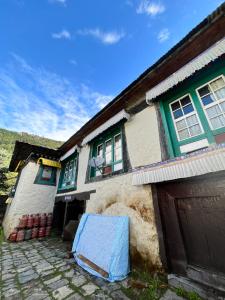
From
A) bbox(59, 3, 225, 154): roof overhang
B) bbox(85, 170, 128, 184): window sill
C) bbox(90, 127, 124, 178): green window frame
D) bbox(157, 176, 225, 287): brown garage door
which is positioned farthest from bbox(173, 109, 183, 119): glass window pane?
bbox(85, 170, 128, 184): window sill

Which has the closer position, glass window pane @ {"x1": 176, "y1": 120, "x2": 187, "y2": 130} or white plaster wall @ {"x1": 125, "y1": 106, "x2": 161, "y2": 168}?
glass window pane @ {"x1": 176, "y1": 120, "x2": 187, "y2": 130}

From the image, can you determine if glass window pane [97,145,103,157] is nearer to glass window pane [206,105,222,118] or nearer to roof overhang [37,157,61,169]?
glass window pane [206,105,222,118]

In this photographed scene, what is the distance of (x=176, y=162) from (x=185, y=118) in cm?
143

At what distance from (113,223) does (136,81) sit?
4.45 metres

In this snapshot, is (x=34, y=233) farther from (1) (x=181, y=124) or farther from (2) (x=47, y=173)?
(1) (x=181, y=124)

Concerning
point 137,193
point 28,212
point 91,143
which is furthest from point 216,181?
point 28,212

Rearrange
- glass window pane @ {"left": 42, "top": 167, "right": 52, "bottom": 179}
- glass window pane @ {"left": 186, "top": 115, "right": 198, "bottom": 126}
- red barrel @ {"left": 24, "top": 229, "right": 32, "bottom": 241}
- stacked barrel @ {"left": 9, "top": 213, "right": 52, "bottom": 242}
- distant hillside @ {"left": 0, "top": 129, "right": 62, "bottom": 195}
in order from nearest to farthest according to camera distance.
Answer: glass window pane @ {"left": 186, "top": 115, "right": 198, "bottom": 126} < stacked barrel @ {"left": 9, "top": 213, "right": 52, "bottom": 242} < red barrel @ {"left": 24, "top": 229, "right": 32, "bottom": 241} < glass window pane @ {"left": 42, "top": 167, "right": 52, "bottom": 179} < distant hillside @ {"left": 0, "top": 129, "right": 62, "bottom": 195}

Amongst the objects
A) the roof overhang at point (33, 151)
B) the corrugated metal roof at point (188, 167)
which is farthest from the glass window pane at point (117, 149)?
the roof overhang at point (33, 151)

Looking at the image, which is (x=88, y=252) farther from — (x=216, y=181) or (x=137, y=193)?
(x=216, y=181)

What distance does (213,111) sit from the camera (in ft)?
10.5

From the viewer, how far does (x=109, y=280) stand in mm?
3133

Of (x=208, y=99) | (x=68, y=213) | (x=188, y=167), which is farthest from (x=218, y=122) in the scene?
(x=68, y=213)

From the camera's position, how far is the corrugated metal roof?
91.6 inches

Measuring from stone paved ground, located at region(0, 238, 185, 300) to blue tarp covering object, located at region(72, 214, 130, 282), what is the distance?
22 cm
